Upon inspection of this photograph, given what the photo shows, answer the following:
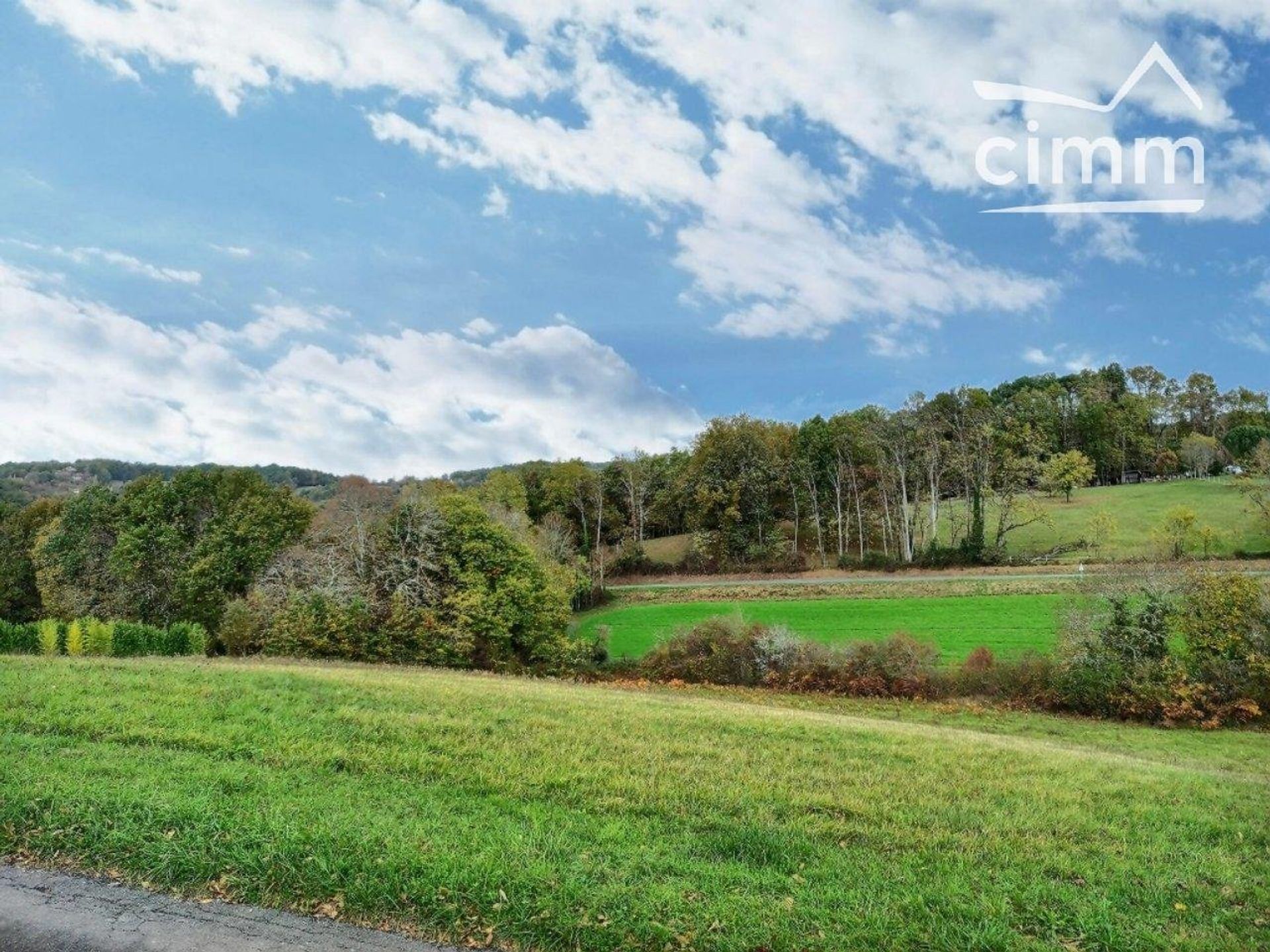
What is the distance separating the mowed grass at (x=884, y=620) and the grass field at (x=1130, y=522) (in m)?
12.7

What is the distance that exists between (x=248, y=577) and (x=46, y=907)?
45.8 metres

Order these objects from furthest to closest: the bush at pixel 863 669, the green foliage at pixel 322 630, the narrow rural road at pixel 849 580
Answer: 1. the narrow rural road at pixel 849 580
2. the green foliage at pixel 322 630
3. the bush at pixel 863 669

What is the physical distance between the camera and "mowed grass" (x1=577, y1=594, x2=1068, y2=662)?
38719 mm

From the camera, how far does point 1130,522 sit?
6781 cm

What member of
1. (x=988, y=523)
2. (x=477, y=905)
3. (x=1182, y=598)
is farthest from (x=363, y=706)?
(x=988, y=523)

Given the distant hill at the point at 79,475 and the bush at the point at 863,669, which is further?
the distant hill at the point at 79,475

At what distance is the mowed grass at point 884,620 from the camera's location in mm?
38719

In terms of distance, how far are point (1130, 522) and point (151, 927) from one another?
78.7 metres

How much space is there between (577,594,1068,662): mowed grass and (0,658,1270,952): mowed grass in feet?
85.8

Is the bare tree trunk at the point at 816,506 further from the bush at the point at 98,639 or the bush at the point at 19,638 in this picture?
the bush at the point at 19,638

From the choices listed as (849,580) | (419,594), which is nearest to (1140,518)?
(849,580)

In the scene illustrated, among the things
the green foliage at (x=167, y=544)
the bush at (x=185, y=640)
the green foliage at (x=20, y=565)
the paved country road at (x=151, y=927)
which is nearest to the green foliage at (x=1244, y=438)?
the green foliage at (x=167, y=544)

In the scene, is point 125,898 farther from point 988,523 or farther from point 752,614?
point 988,523

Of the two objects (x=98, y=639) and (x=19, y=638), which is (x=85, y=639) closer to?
(x=98, y=639)
